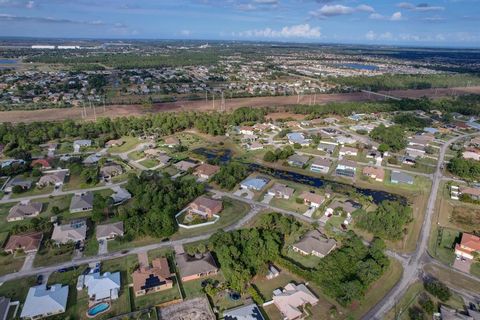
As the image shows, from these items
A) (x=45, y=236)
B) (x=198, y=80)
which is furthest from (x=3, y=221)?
(x=198, y=80)

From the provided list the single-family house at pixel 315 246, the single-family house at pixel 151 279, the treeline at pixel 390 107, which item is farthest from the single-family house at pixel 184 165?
the treeline at pixel 390 107

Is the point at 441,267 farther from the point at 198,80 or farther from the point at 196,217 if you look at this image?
the point at 198,80

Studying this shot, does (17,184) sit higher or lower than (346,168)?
lower

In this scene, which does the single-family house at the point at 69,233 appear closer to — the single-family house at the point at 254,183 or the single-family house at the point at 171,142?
the single-family house at the point at 254,183

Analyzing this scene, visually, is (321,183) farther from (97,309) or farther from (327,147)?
(97,309)

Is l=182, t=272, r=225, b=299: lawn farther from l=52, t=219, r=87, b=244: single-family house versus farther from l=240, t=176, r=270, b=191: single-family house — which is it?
l=240, t=176, r=270, b=191: single-family house

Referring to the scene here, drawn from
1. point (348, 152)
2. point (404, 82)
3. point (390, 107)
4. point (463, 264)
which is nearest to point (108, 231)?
point (463, 264)
